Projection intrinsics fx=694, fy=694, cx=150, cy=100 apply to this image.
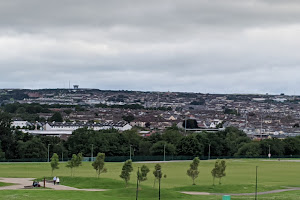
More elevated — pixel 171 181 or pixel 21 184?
pixel 21 184

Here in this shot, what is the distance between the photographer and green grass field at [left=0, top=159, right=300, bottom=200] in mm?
72812

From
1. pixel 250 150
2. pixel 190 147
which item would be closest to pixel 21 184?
pixel 190 147

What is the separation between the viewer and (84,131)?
172125mm

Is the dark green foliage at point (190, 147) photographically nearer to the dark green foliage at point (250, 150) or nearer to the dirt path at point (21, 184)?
the dark green foliage at point (250, 150)

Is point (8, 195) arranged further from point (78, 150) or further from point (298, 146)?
point (298, 146)

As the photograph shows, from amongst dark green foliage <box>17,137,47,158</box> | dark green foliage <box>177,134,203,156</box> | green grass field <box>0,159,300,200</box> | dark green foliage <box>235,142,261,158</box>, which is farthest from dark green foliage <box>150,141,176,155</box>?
dark green foliage <box>17,137,47,158</box>

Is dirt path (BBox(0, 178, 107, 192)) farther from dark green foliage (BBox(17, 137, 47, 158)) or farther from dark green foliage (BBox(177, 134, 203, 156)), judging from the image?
dark green foliage (BBox(177, 134, 203, 156))

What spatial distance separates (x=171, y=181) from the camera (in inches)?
3829

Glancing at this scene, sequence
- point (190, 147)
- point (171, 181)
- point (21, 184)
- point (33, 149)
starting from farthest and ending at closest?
point (190, 147)
point (33, 149)
point (171, 181)
point (21, 184)

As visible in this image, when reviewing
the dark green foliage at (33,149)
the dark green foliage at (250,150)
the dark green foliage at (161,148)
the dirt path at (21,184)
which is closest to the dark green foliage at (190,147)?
the dark green foliage at (161,148)

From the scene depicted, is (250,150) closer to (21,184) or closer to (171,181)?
(171,181)

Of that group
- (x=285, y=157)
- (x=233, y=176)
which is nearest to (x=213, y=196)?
(x=233, y=176)

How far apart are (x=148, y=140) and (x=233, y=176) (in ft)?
242

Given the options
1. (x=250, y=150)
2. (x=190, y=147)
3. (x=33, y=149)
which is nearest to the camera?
(x=33, y=149)
